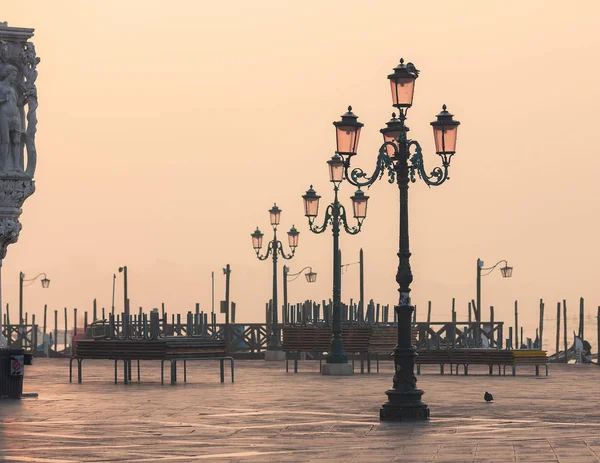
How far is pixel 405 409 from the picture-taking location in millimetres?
21266

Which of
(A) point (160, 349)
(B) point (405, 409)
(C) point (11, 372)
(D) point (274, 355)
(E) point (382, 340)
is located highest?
(E) point (382, 340)

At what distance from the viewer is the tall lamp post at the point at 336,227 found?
36.5 m

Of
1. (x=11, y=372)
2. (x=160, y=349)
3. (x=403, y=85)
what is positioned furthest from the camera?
(x=160, y=349)

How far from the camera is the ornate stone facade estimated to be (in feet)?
83.8

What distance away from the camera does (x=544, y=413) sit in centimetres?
2253

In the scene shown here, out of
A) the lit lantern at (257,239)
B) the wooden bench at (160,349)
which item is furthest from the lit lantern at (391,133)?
the lit lantern at (257,239)

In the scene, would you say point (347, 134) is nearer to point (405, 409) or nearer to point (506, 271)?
point (405, 409)

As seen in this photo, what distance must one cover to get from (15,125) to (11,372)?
4.16 metres


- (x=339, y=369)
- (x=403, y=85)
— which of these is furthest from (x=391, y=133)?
(x=339, y=369)

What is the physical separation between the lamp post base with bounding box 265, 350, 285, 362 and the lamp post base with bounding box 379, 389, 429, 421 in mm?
25901

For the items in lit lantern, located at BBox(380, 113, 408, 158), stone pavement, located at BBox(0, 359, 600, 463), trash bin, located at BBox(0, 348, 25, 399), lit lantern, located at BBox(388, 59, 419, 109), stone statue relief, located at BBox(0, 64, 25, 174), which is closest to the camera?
Result: stone pavement, located at BBox(0, 359, 600, 463)

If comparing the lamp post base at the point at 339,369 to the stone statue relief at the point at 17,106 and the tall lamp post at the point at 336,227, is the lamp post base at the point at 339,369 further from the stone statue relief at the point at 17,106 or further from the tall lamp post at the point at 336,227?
the stone statue relief at the point at 17,106

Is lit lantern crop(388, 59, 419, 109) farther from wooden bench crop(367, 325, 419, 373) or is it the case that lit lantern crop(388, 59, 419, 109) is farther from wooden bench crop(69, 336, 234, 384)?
wooden bench crop(367, 325, 419, 373)

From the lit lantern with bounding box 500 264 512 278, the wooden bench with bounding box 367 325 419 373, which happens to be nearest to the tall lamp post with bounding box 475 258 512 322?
the lit lantern with bounding box 500 264 512 278
